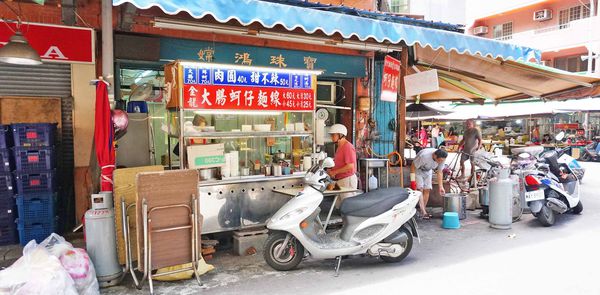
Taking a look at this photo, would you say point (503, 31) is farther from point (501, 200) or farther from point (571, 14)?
point (501, 200)

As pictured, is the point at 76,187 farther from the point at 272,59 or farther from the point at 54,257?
the point at 272,59

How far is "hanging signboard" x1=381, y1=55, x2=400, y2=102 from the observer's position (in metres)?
7.34

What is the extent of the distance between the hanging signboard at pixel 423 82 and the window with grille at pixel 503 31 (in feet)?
81.4

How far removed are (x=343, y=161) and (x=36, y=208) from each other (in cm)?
454

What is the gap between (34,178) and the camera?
548 cm

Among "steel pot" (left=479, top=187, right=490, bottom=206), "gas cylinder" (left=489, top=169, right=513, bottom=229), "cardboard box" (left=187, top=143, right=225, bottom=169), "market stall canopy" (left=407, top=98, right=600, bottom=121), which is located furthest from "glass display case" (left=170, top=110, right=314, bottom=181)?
"market stall canopy" (left=407, top=98, right=600, bottom=121)

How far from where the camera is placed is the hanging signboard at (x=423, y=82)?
7121 millimetres

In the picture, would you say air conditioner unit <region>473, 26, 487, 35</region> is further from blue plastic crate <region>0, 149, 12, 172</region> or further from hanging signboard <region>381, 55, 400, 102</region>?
blue plastic crate <region>0, 149, 12, 172</region>

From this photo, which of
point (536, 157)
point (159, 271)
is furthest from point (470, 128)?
point (159, 271)

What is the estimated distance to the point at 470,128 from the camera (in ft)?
36.6

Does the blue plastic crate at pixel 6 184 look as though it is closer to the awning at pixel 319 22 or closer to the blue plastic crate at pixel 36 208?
the blue plastic crate at pixel 36 208

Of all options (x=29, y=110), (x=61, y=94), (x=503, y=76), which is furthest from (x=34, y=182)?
(x=503, y=76)

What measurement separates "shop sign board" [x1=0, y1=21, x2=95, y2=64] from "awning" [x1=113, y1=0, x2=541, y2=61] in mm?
2272

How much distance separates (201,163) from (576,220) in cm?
702
